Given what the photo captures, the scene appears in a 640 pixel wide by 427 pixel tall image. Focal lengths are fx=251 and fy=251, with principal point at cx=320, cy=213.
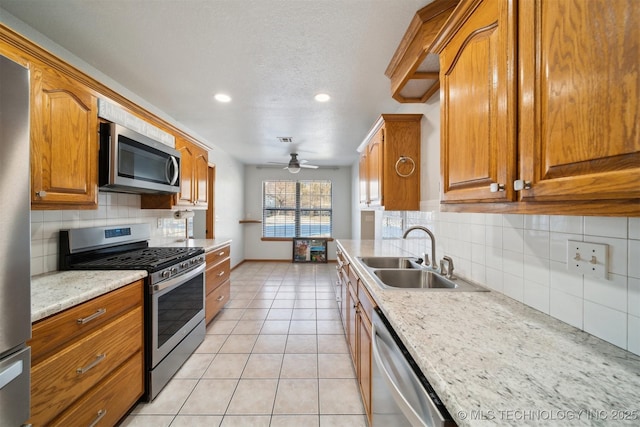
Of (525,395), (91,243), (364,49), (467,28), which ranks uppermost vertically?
(364,49)

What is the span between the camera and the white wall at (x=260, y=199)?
6348 millimetres

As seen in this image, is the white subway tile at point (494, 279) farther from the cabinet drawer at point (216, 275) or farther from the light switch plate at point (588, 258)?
the cabinet drawer at point (216, 275)

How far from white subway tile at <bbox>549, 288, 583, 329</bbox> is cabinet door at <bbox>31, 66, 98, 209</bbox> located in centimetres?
237

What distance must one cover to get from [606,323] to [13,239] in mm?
1885

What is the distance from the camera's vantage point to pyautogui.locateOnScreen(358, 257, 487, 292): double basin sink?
1429mm

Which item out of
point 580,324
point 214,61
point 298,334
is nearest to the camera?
point 580,324

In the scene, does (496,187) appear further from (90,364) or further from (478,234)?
(90,364)

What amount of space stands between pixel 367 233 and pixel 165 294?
12.4 ft

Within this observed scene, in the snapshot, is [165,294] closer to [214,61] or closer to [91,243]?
[91,243]

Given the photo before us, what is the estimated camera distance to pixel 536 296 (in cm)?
106

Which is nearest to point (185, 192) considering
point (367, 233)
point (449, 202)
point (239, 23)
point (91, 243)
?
point (91, 243)

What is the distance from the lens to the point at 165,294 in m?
1.84

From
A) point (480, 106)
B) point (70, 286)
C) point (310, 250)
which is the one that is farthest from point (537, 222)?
point (310, 250)

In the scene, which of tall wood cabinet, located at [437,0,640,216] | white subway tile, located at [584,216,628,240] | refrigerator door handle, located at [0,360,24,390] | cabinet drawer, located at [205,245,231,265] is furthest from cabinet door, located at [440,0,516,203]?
cabinet drawer, located at [205,245,231,265]
